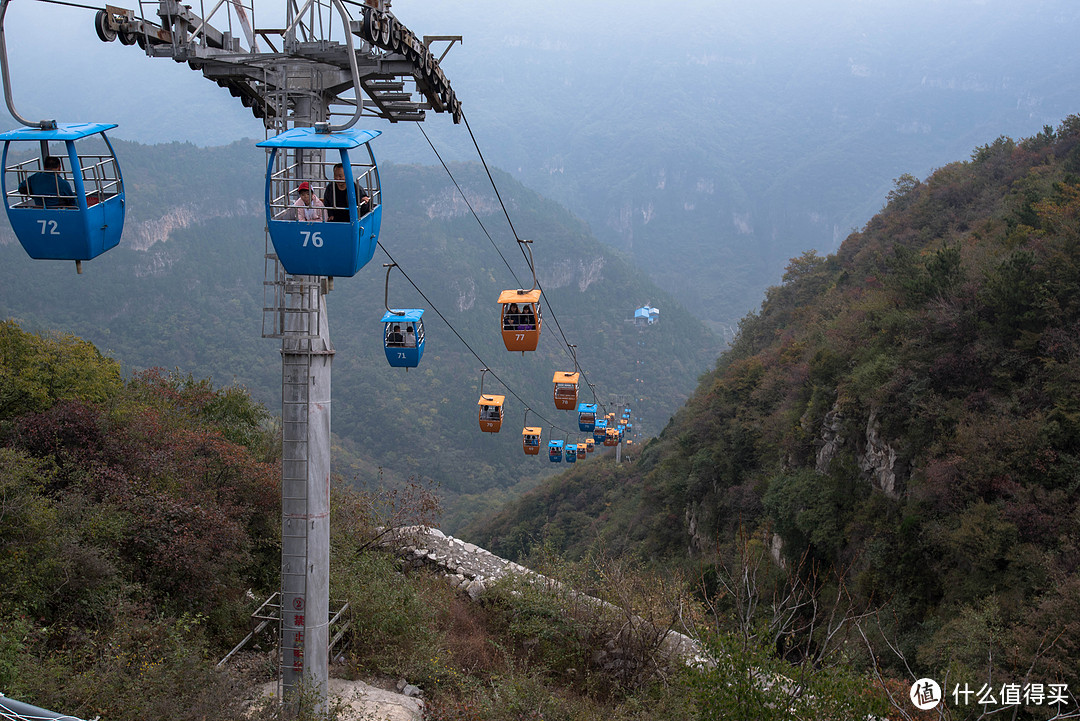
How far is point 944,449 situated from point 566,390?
1177 cm

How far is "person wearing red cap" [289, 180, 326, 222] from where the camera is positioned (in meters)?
6.53

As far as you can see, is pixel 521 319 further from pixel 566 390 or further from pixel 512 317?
pixel 566 390

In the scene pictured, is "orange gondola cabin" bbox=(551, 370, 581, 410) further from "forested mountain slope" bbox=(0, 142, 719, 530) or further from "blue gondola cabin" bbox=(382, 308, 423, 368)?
"forested mountain slope" bbox=(0, 142, 719, 530)

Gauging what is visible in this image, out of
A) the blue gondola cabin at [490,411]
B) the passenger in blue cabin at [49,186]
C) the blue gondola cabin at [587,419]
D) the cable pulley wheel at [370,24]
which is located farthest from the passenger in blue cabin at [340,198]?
the blue gondola cabin at [587,419]

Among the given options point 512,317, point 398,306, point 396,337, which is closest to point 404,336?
point 396,337

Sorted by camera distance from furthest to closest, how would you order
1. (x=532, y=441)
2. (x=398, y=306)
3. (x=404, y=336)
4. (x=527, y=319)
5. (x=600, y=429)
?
1. (x=398, y=306)
2. (x=600, y=429)
3. (x=532, y=441)
4. (x=527, y=319)
5. (x=404, y=336)

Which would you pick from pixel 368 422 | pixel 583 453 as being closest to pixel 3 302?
pixel 368 422

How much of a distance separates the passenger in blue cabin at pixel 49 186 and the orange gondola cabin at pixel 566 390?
18.4m

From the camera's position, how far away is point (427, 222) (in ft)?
485

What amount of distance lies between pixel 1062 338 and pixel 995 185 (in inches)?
857

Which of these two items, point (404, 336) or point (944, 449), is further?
point (944, 449)

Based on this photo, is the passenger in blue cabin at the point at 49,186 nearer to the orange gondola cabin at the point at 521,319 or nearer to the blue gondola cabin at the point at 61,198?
the blue gondola cabin at the point at 61,198

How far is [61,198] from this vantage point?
260 inches

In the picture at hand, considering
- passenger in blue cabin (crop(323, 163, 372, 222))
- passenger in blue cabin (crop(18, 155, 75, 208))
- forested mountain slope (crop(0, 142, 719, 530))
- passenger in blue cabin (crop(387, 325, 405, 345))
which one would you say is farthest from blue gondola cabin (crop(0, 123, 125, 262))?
forested mountain slope (crop(0, 142, 719, 530))
